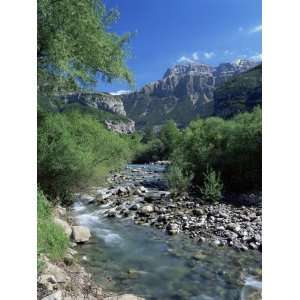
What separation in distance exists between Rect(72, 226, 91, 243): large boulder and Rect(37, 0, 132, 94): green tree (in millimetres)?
3518

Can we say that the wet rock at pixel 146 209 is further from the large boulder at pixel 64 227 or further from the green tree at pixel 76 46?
the green tree at pixel 76 46

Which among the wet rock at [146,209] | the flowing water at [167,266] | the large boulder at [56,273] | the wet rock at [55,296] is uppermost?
the wet rock at [55,296]

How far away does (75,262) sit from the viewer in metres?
6.71

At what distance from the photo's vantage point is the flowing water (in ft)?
20.1

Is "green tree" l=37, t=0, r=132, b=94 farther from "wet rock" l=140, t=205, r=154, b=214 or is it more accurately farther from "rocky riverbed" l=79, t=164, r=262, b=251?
"wet rock" l=140, t=205, r=154, b=214

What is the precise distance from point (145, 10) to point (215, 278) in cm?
494

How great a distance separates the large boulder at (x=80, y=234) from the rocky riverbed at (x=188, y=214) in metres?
2.28

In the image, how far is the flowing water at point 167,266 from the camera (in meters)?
6.14

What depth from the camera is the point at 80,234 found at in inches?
340

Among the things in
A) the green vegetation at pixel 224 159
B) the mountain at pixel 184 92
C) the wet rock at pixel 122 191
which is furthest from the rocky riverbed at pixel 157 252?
the mountain at pixel 184 92

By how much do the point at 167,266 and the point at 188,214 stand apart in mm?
4465

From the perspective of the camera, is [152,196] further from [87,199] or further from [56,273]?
[56,273]

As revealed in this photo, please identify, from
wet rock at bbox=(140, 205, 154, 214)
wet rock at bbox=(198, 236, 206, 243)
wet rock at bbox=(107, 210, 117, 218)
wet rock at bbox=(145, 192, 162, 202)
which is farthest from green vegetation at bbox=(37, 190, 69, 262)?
wet rock at bbox=(145, 192, 162, 202)
